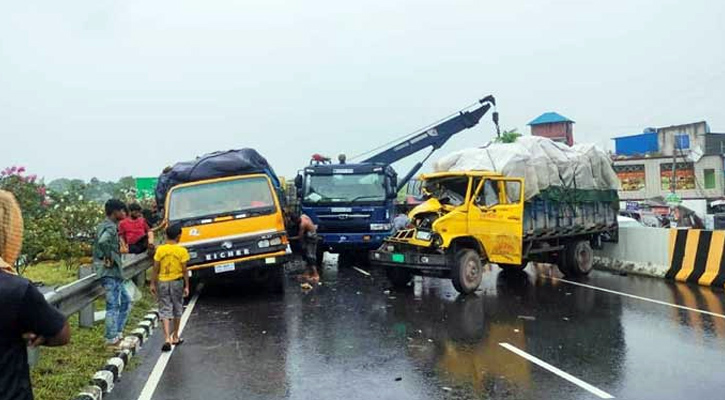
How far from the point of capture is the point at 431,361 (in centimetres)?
718

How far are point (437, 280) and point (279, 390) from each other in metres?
8.84

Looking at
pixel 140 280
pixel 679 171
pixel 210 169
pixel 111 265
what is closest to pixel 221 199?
pixel 210 169

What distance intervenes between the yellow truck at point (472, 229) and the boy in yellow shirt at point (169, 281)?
202 inches

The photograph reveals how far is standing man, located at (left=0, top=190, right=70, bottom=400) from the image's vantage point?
2568mm

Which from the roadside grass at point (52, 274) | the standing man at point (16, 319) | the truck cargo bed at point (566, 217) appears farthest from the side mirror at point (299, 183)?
the standing man at point (16, 319)

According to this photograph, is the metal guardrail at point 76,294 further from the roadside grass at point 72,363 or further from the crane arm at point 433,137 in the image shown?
the crane arm at point 433,137

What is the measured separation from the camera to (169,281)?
317 inches

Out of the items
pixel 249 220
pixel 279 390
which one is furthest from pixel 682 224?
pixel 279 390

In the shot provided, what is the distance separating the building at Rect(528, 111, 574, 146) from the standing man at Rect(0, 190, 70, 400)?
55.8m

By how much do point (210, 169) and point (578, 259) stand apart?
336 inches

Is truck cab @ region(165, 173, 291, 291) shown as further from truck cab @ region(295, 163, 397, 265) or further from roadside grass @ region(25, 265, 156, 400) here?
truck cab @ region(295, 163, 397, 265)

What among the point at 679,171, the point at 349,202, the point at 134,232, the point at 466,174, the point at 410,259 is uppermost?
the point at 679,171

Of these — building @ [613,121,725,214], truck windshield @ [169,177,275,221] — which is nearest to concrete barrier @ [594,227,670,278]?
truck windshield @ [169,177,275,221]

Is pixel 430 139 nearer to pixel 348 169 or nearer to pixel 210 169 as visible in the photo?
pixel 348 169
